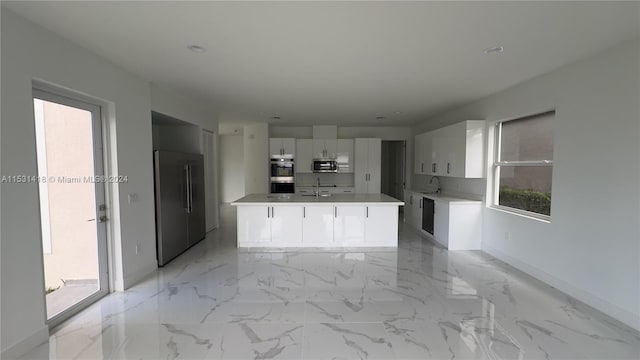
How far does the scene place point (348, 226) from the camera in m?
4.75

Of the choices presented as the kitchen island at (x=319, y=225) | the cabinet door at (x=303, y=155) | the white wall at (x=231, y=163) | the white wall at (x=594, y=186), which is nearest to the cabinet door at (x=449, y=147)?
the white wall at (x=594, y=186)

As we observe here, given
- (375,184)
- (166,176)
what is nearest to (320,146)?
(375,184)

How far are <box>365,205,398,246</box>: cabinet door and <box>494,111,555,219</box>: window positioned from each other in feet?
5.35

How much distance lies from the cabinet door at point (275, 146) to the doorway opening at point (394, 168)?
3.44 meters

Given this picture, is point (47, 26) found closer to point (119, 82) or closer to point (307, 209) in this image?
point (119, 82)

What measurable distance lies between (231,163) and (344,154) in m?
4.55

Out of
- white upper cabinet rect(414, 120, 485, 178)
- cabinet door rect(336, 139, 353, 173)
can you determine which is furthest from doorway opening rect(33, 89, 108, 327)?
cabinet door rect(336, 139, 353, 173)

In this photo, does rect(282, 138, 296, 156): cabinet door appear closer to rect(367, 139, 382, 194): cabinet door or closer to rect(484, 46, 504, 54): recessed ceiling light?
rect(367, 139, 382, 194): cabinet door

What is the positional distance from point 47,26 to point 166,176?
2.12m

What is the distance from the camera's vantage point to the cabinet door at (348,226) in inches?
187

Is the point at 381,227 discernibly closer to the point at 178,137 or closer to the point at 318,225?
the point at 318,225

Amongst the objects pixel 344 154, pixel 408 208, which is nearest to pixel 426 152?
pixel 408 208

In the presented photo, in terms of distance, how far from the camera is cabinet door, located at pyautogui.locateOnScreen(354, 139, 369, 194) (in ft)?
24.4

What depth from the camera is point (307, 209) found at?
4.73m
